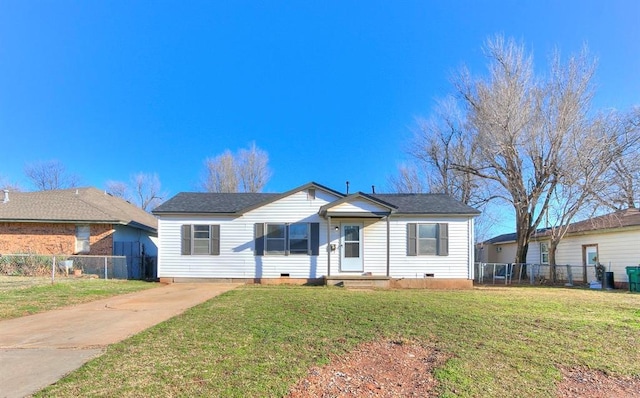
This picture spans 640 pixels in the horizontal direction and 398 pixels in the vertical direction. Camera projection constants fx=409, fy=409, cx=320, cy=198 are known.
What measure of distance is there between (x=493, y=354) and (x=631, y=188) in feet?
58.1

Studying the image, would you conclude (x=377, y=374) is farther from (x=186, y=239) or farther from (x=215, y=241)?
(x=186, y=239)

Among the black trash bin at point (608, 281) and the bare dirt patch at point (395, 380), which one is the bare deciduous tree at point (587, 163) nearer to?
the black trash bin at point (608, 281)

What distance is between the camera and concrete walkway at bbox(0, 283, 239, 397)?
13.7 ft

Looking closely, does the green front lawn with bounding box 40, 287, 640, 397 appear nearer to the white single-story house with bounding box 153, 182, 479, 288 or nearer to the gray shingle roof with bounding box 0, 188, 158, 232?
the white single-story house with bounding box 153, 182, 479, 288

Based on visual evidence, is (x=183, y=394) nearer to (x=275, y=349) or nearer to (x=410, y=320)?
(x=275, y=349)

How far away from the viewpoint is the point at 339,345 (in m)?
5.31

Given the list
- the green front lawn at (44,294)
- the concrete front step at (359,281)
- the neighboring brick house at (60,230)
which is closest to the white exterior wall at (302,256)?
the concrete front step at (359,281)

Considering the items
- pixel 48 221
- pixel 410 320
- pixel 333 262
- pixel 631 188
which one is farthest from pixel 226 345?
pixel 631 188

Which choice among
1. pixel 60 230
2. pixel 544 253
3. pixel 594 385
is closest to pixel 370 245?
pixel 594 385

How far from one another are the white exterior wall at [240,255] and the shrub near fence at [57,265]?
8.01ft

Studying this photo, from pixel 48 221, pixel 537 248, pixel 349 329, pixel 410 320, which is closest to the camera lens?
pixel 349 329

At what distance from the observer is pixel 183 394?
3605 millimetres

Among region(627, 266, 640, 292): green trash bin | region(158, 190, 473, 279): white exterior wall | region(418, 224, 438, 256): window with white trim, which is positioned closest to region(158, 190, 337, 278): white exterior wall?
region(158, 190, 473, 279): white exterior wall

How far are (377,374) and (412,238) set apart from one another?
1121 cm
